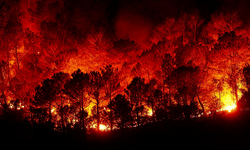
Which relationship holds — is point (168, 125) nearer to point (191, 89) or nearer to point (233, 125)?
point (233, 125)

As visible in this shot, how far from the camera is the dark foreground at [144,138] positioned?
357 inches

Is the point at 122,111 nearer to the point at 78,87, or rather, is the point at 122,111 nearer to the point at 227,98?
the point at 78,87

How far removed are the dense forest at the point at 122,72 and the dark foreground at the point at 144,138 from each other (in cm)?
38

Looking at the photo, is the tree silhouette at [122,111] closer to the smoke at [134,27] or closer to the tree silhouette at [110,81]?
the tree silhouette at [110,81]

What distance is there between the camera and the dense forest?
1521cm

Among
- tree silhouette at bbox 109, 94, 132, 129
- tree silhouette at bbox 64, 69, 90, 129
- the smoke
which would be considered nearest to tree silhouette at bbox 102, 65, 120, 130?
tree silhouette at bbox 64, 69, 90, 129

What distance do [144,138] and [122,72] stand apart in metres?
9.56

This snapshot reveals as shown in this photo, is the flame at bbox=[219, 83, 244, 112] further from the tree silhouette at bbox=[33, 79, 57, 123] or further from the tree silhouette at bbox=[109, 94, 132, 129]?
the tree silhouette at bbox=[33, 79, 57, 123]

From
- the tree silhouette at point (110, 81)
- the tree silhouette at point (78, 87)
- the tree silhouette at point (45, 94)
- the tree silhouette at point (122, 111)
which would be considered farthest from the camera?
the tree silhouette at point (110, 81)

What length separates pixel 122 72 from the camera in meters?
19.6

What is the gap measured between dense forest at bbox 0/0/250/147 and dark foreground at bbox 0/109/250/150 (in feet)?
1.24

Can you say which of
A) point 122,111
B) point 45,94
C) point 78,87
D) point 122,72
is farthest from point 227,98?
point 45,94

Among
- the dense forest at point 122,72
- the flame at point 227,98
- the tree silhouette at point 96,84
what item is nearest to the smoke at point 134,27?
the dense forest at point 122,72

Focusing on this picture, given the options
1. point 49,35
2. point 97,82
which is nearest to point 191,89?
point 97,82
